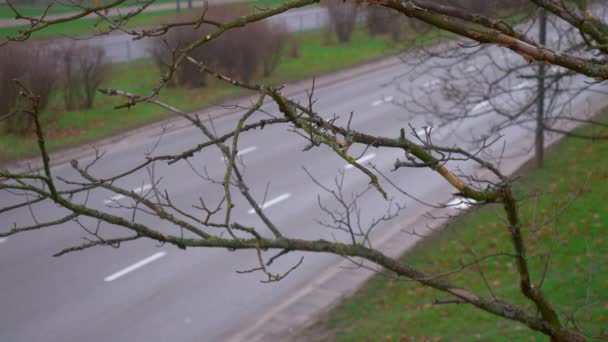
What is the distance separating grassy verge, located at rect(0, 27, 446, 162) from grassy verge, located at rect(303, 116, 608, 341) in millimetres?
3810

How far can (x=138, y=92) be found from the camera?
2059 cm

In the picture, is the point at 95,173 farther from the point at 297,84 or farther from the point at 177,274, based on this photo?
the point at 297,84

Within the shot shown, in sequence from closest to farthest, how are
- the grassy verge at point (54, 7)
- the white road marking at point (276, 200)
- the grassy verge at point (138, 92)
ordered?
the grassy verge at point (54, 7), the white road marking at point (276, 200), the grassy verge at point (138, 92)

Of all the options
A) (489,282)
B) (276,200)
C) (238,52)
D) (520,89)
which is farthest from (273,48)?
(489,282)

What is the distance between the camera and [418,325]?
8695 millimetres

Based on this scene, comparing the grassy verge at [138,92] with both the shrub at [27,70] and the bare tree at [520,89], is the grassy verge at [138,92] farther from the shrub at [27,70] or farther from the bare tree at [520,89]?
the bare tree at [520,89]

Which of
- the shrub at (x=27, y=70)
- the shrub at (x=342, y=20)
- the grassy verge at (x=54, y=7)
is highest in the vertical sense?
the grassy verge at (x=54, y=7)

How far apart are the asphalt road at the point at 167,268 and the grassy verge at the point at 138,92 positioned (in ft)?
5.21

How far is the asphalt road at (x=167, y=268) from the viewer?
9.34 metres

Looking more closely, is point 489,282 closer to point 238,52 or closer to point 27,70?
point 27,70

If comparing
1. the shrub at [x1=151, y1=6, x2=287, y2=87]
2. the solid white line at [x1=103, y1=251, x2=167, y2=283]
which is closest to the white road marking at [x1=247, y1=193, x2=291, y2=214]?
the solid white line at [x1=103, y1=251, x2=167, y2=283]

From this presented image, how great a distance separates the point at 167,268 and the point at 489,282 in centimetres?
451

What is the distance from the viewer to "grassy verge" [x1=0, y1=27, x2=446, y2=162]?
56.2ft

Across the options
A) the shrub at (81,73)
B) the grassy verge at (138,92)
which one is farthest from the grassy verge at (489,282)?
the shrub at (81,73)
